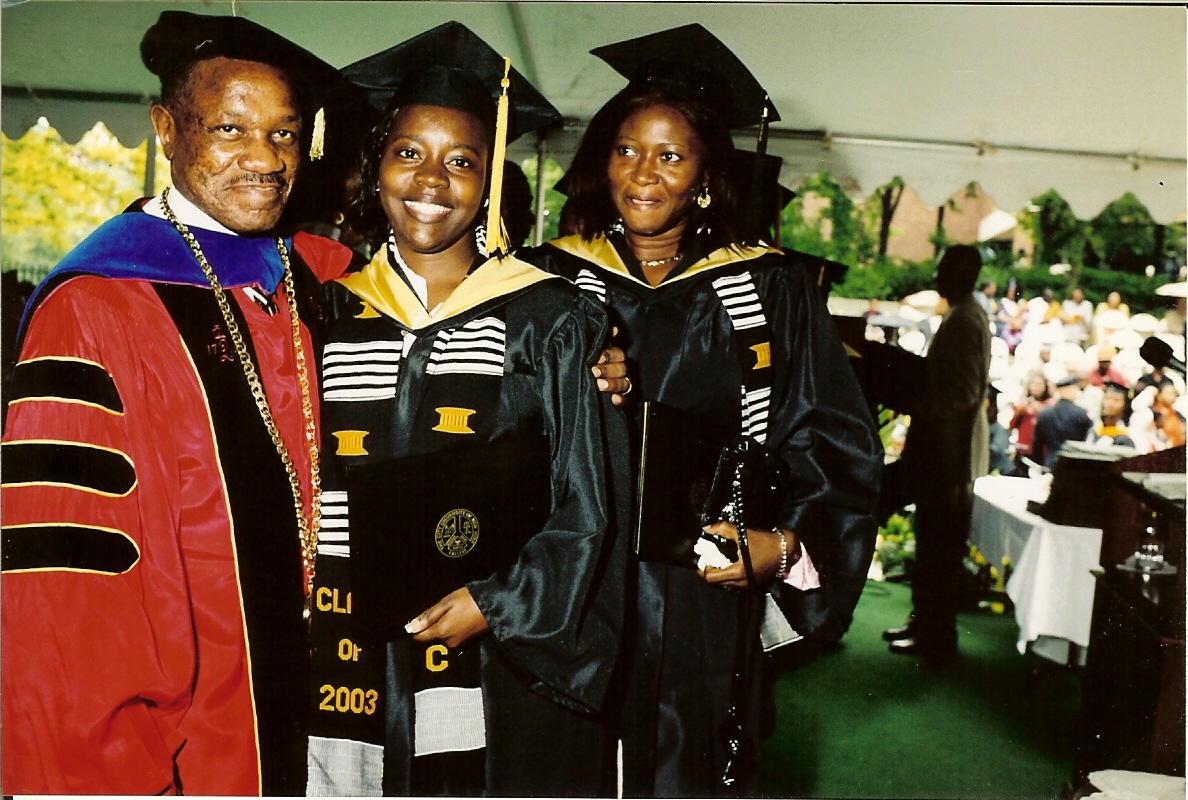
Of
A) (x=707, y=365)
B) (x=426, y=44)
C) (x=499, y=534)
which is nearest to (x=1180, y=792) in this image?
(x=707, y=365)

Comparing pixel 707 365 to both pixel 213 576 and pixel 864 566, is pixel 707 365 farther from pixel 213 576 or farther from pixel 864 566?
pixel 213 576

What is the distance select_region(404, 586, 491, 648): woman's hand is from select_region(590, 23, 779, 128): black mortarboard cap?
1.37 meters

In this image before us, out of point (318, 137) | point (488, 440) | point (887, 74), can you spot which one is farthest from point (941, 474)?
point (318, 137)

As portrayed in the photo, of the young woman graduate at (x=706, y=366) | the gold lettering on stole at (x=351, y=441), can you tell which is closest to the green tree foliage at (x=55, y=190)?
the gold lettering on stole at (x=351, y=441)

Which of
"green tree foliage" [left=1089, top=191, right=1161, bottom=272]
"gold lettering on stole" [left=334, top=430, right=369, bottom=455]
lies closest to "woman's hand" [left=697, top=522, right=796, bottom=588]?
"gold lettering on stole" [left=334, top=430, right=369, bottom=455]

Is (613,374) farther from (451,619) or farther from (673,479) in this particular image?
(451,619)

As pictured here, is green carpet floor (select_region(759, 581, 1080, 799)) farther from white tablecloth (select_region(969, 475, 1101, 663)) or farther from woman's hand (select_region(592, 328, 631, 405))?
woman's hand (select_region(592, 328, 631, 405))

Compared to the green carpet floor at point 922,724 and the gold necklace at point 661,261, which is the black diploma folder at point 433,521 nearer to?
the gold necklace at point 661,261

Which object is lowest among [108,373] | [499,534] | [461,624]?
[461,624]

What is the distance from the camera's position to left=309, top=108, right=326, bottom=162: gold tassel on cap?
2248 millimetres

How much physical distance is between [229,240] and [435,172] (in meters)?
0.50

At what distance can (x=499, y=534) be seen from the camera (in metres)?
2.21

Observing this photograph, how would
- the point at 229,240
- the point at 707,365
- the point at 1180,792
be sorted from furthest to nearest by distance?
the point at 1180,792, the point at 707,365, the point at 229,240

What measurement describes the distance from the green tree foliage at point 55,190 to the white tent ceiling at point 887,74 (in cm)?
5
